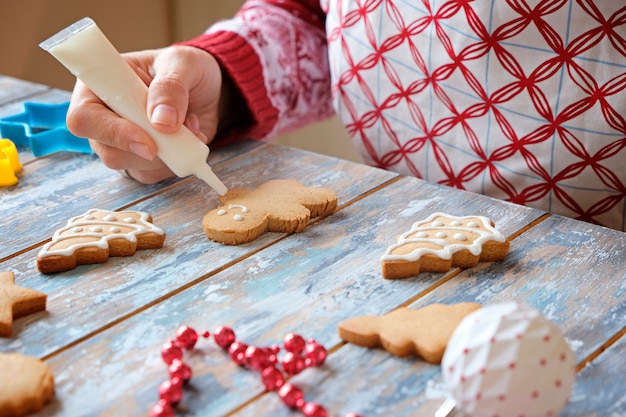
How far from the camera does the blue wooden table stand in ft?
1.77

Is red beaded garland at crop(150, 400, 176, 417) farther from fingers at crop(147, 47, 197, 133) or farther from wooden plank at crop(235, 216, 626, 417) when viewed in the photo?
fingers at crop(147, 47, 197, 133)

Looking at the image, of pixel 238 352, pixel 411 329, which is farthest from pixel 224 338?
pixel 411 329

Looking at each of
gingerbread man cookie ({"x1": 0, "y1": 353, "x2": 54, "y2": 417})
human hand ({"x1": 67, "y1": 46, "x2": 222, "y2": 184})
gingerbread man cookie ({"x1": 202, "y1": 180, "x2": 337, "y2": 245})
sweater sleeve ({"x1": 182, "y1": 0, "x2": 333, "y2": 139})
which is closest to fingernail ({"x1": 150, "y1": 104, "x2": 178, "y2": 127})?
human hand ({"x1": 67, "y1": 46, "x2": 222, "y2": 184})

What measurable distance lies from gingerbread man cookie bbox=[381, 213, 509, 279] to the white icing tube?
0.26 meters

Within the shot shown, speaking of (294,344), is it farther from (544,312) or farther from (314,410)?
(544,312)

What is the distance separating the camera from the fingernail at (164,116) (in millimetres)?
813

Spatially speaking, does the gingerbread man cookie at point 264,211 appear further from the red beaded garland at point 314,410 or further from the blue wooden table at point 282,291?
the red beaded garland at point 314,410

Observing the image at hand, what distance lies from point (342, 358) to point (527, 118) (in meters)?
0.48

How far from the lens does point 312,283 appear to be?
675mm

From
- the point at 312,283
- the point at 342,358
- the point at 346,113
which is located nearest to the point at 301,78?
the point at 346,113

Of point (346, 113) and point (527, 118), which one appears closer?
point (527, 118)

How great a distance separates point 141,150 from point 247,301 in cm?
26

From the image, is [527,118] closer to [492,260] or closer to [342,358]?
[492,260]

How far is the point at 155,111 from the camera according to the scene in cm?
82
